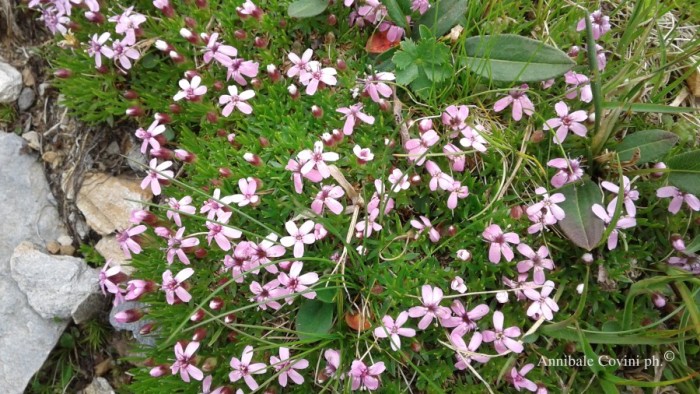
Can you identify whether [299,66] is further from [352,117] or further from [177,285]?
[177,285]

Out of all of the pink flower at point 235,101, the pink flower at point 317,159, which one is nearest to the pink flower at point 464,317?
the pink flower at point 317,159

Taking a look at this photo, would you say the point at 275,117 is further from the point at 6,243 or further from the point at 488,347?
the point at 6,243

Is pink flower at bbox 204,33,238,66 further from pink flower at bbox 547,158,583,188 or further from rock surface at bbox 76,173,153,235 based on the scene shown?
pink flower at bbox 547,158,583,188

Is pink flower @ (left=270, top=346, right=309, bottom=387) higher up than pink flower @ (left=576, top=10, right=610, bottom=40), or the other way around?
pink flower @ (left=576, top=10, right=610, bottom=40)

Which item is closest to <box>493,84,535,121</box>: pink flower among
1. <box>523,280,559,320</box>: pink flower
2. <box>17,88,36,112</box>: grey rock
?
<box>523,280,559,320</box>: pink flower

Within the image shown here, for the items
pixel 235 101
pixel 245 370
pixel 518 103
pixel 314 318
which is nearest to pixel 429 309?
pixel 314 318
